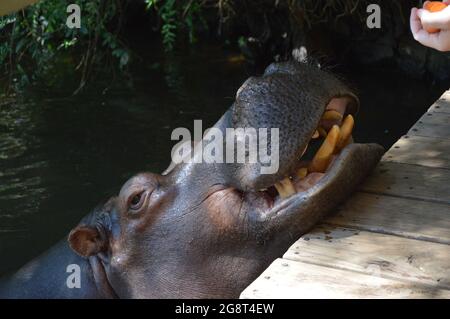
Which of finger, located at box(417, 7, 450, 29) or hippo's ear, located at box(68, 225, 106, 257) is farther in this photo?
hippo's ear, located at box(68, 225, 106, 257)

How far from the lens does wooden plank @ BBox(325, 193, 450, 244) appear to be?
2750 mm

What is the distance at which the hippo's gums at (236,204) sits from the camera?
2754 millimetres

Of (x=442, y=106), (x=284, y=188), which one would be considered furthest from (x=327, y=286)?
(x=442, y=106)

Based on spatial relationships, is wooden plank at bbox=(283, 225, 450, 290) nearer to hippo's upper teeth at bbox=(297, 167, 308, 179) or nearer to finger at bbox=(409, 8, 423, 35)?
hippo's upper teeth at bbox=(297, 167, 308, 179)

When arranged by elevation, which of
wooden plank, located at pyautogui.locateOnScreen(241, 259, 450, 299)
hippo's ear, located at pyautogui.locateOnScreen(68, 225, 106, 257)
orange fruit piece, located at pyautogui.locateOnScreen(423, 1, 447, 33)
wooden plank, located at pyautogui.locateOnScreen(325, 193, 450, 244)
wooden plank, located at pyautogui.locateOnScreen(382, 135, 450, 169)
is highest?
orange fruit piece, located at pyautogui.locateOnScreen(423, 1, 447, 33)

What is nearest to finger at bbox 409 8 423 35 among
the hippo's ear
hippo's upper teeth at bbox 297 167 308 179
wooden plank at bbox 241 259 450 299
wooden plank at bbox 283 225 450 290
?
hippo's upper teeth at bbox 297 167 308 179

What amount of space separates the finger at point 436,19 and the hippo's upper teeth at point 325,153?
1.63 feet

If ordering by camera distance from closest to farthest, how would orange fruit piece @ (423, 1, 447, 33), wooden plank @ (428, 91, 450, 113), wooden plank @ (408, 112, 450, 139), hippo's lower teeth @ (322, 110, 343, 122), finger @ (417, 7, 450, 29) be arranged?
finger @ (417, 7, 450, 29), orange fruit piece @ (423, 1, 447, 33), hippo's lower teeth @ (322, 110, 343, 122), wooden plank @ (408, 112, 450, 139), wooden plank @ (428, 91, 450, 113)

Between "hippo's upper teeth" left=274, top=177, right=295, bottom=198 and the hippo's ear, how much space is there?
874mm

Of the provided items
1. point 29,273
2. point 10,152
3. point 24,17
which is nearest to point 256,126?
point 29,273

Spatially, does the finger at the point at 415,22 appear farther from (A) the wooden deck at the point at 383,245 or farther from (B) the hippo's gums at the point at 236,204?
(A) the wooden deck at the point at 383,245

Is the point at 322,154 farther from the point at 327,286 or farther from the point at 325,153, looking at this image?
the point at 327,286

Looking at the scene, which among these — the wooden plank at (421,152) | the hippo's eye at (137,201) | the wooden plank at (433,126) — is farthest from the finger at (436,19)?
the hippo's eye at (137,201)

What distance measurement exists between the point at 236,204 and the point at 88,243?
0.76 meters
